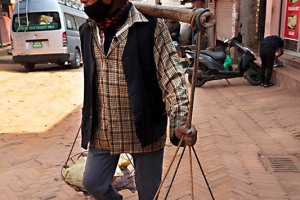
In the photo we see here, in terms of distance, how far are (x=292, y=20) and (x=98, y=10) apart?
7721 millimetres

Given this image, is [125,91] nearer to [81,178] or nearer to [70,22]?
[81,178]

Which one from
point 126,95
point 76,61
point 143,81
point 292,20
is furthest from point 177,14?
point 76,61

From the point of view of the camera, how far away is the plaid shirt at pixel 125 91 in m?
1.90

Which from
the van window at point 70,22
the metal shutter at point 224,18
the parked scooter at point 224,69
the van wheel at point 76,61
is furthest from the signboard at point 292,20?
the van window at point 70,22

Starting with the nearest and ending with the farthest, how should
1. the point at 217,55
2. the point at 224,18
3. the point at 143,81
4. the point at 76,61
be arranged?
the point at 143,81, the point at 217,55, the point at 76,61, the point at 224,18

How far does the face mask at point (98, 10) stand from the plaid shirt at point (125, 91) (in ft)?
0.39

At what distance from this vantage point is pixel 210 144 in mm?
Result: 4473

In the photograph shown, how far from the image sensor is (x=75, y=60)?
12.1 meters

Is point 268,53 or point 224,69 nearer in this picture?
point 268,53

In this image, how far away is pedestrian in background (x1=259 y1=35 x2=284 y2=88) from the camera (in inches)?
286

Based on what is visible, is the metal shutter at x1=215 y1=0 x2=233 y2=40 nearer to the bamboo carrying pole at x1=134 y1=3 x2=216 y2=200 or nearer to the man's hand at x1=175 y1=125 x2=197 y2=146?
the bamboo carrying pole at x1=134 y1=3 x2=216 y2=200

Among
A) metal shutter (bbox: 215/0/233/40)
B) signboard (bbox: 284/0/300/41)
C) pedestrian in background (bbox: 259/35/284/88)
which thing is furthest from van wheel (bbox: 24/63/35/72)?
signboard (bbox: 284/0/300/41)

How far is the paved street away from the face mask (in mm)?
1833

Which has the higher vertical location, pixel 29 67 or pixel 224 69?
pixel 224 69
